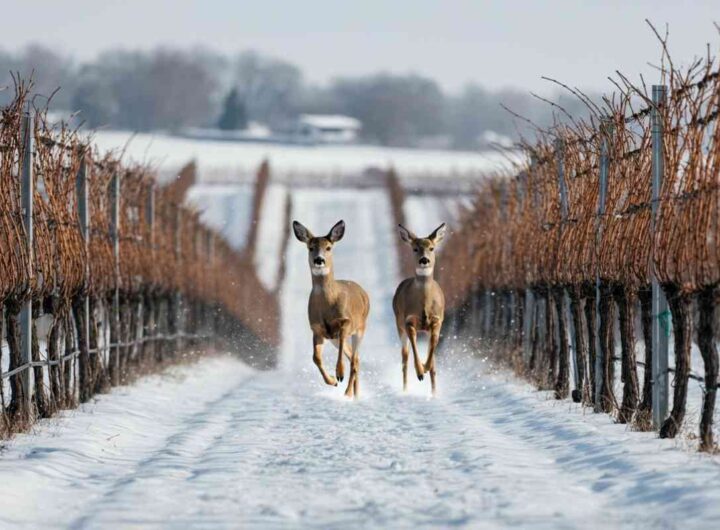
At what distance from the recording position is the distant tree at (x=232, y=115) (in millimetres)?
185750

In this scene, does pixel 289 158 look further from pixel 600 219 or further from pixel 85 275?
pixel 600 219

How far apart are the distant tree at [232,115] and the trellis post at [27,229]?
17297 centimetres

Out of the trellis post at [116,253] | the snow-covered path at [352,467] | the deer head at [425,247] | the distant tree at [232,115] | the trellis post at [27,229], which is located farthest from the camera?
the distant tree at [232,115]

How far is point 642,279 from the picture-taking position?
1238 cm

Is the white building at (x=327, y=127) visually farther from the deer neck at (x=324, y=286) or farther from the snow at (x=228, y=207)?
the deer neck at (x=324, y=286)

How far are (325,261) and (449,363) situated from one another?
37.9ft

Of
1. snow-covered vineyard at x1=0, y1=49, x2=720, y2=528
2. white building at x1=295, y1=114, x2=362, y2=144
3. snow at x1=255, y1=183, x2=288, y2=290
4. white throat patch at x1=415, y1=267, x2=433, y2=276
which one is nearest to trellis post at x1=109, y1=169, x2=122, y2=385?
snow-covered vineyard at x1=0, y1=49, x2=720, y2=528

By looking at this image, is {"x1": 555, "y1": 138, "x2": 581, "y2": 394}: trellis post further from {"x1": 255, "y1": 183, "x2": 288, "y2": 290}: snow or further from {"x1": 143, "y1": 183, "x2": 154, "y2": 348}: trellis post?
{"x1": 255, "y1": 183, "x2": 288, "y2": 290}: snow

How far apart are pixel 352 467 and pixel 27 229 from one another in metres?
4.78

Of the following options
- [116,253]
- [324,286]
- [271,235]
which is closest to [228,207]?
[271,235]

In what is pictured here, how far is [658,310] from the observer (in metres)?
11.8

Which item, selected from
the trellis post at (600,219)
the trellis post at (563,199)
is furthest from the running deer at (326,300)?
the trellis post at (600,219)

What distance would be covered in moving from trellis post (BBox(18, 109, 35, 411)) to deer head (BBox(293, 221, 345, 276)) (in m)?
2.86

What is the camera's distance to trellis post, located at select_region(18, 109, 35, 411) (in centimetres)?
1354
